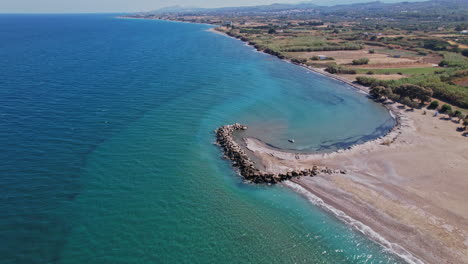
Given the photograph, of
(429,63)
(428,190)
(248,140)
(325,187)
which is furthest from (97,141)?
(429,63)

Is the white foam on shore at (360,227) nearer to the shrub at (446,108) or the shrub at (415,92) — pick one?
the shrub at (446,108)

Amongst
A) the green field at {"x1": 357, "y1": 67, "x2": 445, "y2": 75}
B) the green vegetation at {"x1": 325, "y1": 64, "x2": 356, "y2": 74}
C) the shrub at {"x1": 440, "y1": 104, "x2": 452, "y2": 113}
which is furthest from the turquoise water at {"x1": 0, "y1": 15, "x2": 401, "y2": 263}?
the green field at {"x1": 357, "y1": 67, "x2": 445, "y2": 75}

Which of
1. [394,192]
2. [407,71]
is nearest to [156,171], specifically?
[394,192]

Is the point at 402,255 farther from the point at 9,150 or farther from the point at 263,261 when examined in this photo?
the point at 9,150

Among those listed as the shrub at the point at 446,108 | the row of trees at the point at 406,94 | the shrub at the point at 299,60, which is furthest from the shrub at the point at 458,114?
the shrub at the point at 299,60

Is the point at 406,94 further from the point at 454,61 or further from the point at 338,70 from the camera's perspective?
the point at 454,61
